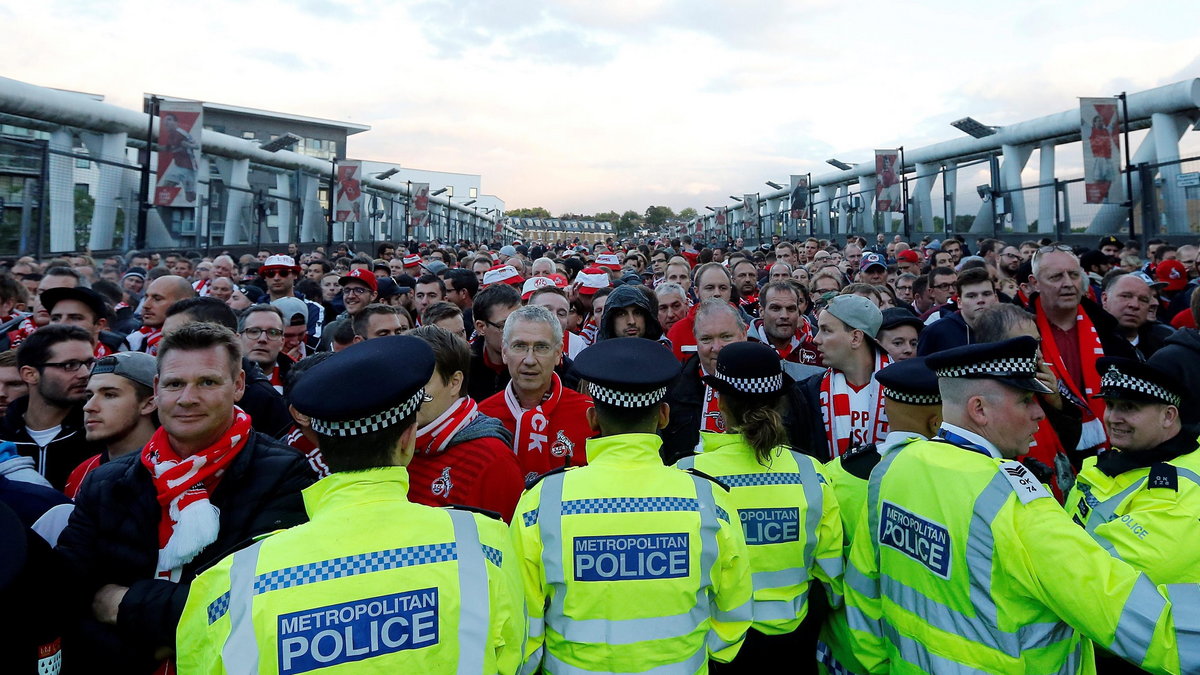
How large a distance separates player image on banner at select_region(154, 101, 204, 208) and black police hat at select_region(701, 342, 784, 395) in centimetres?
1357

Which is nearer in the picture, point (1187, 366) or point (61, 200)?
point (1187, 366)

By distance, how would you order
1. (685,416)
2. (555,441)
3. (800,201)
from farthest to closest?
(800,201), (685,416), (555,441)

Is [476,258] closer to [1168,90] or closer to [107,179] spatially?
[107,179]

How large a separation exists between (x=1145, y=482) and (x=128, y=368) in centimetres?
395

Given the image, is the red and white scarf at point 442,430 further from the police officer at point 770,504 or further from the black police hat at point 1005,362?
the black police hat at point 1005,362

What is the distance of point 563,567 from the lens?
2.01 meters

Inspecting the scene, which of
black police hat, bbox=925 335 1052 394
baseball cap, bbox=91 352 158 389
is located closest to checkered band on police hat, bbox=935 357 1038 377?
black police hat, bbox=925 335 1052 394

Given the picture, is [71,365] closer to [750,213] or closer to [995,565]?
[995,565]

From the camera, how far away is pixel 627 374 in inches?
85.0

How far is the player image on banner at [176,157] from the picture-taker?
Answer: 1309 cm

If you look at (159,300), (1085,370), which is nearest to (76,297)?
(159,300)

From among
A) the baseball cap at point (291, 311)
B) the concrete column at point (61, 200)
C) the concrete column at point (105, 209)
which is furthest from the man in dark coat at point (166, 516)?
the concrete column at point (105, 209)

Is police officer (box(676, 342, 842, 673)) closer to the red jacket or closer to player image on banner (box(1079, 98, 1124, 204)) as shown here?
the red jacket

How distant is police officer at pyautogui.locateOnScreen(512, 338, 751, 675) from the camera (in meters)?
2.01
